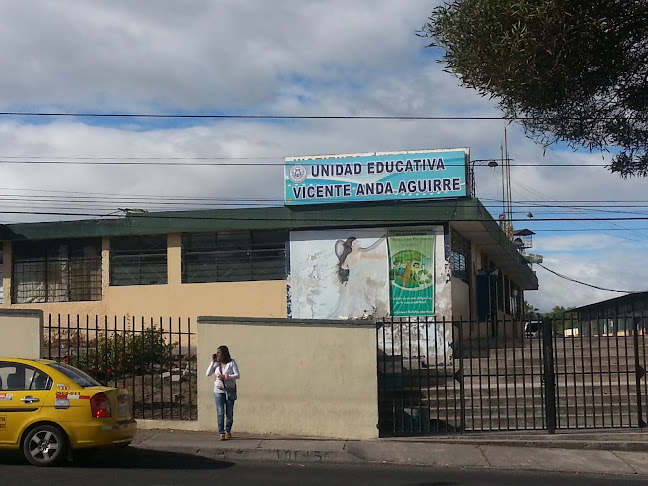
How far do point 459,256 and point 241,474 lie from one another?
1214 cm

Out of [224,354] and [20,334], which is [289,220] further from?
[20,334]

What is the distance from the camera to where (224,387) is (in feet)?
41.8

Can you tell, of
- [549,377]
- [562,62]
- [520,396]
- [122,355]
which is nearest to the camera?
[562,62]

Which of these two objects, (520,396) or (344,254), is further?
(344,254)

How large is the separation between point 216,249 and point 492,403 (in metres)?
8.97

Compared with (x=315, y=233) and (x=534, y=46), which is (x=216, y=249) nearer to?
(x=315, y=233)

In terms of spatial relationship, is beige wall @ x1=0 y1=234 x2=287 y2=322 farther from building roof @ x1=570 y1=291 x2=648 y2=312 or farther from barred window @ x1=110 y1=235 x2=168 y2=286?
building roof @ x1=570 y1=291 x2=648 y2=312

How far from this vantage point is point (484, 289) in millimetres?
24203

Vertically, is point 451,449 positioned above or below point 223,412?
below

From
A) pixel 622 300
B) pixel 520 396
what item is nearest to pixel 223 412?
pixel 520 396

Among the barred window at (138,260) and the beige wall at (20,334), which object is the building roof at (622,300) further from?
the beige wall at (20,334)

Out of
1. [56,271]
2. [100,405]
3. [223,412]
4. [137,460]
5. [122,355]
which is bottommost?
[137,460]

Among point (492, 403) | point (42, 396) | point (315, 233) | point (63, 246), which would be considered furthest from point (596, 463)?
point (63, 246)

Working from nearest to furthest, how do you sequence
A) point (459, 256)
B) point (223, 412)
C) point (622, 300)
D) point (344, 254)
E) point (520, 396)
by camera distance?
point (223, 412)
point (520, 396)
point (344, 254)
point (459, 256)
point (622, 300)
